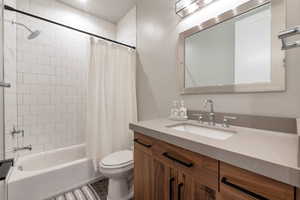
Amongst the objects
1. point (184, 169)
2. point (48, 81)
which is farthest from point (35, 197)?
point (184, 169)

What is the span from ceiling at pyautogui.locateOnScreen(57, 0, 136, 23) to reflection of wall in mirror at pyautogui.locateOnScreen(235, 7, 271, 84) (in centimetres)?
183

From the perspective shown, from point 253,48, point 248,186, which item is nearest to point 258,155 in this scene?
point 248,186

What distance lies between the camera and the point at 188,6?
138 cm

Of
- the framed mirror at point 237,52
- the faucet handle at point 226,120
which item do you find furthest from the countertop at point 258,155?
the framed mirror at point 237,52

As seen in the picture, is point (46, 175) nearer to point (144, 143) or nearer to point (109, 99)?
point (109, 99)

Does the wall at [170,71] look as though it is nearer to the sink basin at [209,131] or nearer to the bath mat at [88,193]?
the sink basin at [209,131]

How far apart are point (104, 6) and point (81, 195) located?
2.74 metres

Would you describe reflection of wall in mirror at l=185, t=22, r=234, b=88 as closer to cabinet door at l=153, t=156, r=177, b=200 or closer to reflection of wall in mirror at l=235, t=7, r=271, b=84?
reflection of wall in mirror at l=235, t=7, r=271, b=84

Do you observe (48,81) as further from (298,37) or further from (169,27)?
(298,37)

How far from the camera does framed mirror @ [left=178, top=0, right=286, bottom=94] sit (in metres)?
0.91

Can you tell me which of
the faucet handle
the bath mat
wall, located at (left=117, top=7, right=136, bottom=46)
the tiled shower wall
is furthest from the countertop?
wall, located at (left=117, top=7, right=136, bottom=46)

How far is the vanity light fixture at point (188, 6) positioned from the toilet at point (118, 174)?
5.55 ft

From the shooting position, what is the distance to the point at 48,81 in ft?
6.92

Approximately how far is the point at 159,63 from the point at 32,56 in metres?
1.81
